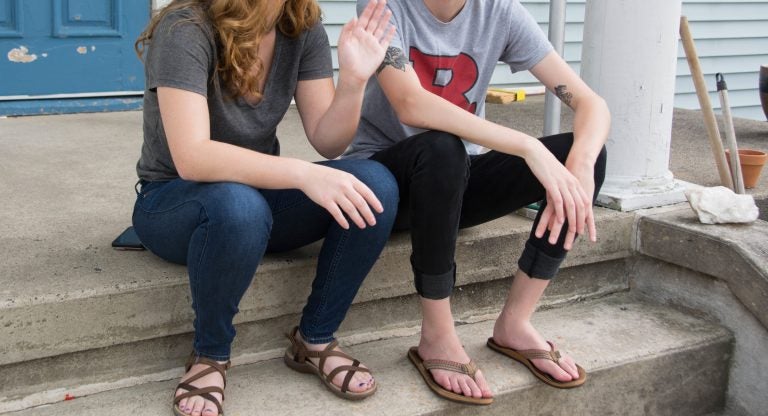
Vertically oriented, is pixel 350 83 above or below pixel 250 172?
above

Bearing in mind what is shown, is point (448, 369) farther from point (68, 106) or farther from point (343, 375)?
point (68, 106)

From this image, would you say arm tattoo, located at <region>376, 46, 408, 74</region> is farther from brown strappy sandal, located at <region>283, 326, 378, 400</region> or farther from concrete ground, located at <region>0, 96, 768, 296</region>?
concrete ground, located at <region>0, 96, 768, 296</region>

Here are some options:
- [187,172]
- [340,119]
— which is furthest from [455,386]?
[187,172]

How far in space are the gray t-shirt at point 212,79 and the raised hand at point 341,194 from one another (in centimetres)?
31

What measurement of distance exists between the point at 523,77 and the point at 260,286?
3.61 meters

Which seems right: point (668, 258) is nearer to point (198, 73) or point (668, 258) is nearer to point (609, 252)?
point (609, 252)

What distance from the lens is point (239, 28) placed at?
1.94 m

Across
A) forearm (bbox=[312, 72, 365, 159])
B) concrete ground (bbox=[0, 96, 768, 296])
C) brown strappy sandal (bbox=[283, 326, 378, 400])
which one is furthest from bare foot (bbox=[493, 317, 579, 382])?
concrete ground (bbox=[0, 96, 768, 296])

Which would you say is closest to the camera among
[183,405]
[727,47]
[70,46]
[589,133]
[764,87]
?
[183,405]

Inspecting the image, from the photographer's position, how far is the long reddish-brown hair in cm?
192

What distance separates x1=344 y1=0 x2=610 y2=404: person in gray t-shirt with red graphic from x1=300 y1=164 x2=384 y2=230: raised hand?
0.20m

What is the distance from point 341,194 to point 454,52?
695 mm

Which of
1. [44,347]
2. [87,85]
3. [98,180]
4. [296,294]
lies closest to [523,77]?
[87,85]

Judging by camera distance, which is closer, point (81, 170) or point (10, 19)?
point (81, 170)
